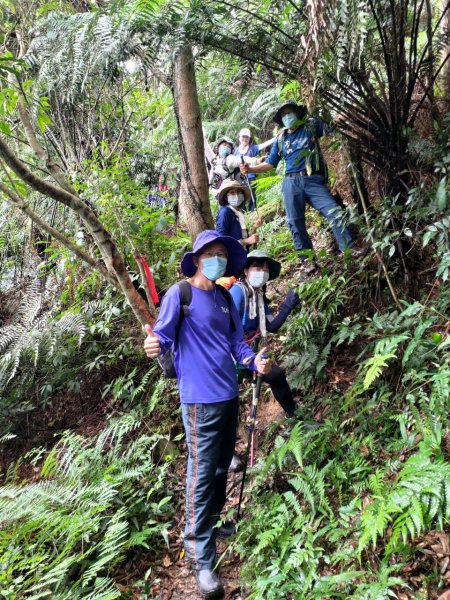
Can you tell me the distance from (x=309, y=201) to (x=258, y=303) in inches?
67.0

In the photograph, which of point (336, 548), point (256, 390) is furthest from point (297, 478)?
point (256, 390)

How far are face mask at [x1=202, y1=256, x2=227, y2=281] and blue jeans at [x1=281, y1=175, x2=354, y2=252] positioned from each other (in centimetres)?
194

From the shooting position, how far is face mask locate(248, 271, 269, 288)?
12.5 ft

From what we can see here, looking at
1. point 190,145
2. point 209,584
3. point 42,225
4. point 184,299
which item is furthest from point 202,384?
point 190,145

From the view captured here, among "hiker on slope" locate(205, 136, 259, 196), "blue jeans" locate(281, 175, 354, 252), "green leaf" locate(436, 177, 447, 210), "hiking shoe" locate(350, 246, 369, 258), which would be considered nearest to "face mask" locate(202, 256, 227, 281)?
"green leaf" locate(436, 177, 447, 210)

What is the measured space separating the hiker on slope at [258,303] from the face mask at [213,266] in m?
0.70

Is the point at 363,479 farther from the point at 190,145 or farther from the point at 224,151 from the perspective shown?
the point at 224,151

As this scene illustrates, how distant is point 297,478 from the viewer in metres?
3.07

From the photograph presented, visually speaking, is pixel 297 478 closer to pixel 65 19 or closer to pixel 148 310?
pixel 148 310

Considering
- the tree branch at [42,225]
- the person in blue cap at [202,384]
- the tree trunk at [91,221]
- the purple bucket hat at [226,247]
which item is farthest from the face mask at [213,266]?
the tree branch at [42,225]

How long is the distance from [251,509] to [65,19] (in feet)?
15.5

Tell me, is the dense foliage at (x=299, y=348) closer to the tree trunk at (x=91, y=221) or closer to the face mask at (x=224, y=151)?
the tree trunk at (x=91, y=221)

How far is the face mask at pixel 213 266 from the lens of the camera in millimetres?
3113

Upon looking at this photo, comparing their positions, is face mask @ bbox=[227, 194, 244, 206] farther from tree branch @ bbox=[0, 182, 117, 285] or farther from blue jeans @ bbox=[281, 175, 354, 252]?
tree branch @ bbox=[0, 182, 117, 285]
